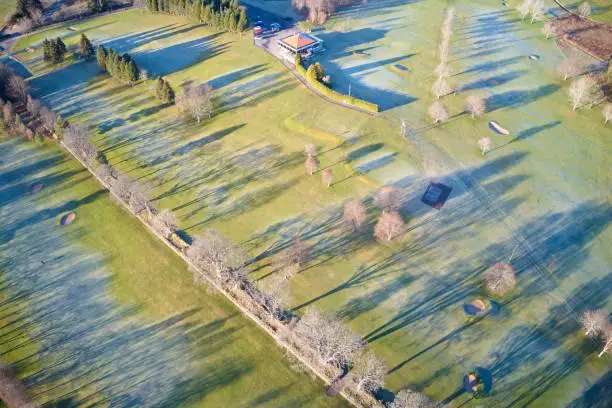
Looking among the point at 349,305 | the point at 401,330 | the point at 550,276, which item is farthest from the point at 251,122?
the point at 550,276

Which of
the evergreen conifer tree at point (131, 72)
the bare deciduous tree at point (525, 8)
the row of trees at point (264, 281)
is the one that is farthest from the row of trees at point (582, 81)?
the evergreen conifer tree at point (131, 72)

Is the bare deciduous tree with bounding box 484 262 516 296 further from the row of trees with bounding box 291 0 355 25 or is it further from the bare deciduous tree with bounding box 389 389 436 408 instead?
the row of trees with bounding box 291 0 355 25

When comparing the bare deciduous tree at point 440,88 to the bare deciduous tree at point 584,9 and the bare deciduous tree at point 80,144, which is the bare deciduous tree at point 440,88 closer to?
the bare deciduous tree at point 584,9

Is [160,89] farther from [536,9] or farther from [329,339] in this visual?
[536,9]

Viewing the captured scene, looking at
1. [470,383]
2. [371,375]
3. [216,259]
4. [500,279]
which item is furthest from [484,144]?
[216,259]

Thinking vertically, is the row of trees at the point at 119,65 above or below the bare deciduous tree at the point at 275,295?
above

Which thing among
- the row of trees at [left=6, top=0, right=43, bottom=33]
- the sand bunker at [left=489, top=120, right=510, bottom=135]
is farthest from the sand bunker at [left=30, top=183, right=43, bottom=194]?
the sand bunker at [left=489, top=120, right=510, bottom=135]
